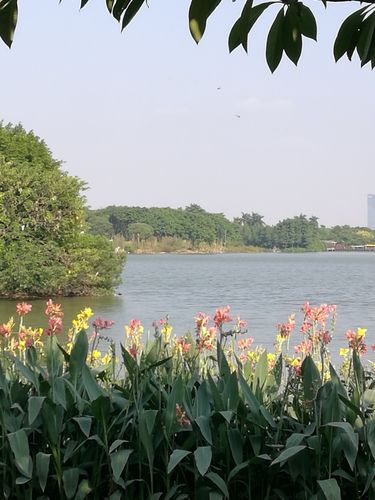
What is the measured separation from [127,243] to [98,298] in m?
97.6

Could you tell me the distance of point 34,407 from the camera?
270 cm

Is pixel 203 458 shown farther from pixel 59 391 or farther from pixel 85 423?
pixel 59 391

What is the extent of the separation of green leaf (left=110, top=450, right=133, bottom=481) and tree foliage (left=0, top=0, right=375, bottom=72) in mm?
1432

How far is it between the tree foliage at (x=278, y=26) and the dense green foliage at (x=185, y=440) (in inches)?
45.7

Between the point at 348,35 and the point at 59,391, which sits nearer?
the point at 348,35

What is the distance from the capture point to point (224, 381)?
2.91 m

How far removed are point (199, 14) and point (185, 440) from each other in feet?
5.33

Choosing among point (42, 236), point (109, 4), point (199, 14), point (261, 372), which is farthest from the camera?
point (42, 236)

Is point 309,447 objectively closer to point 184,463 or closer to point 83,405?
point 184,463

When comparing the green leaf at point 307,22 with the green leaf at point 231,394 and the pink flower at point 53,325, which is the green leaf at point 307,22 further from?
the pink flower at point 53,325

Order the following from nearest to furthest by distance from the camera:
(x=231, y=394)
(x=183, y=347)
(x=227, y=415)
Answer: (x=227, y=415), (x=231, y=394), (x=183, y=347)

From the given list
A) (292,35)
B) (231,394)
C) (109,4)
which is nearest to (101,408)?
(231,394)

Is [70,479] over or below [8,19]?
below

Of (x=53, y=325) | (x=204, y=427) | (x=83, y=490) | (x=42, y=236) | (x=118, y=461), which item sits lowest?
(x=83, y=490)
